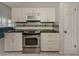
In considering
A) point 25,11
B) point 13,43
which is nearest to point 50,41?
point 13,43

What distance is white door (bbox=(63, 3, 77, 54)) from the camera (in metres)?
4.15

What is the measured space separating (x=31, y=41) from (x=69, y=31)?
1.35 meters

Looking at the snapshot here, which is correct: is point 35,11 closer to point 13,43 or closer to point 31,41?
point 31,41

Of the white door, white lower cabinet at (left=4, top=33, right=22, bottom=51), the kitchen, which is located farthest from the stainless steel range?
the white door

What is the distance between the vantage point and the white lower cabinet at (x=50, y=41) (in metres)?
4.65

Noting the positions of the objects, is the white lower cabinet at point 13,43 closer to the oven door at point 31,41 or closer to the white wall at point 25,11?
the oven door at point 31,41

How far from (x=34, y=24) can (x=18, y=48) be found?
1256 mm

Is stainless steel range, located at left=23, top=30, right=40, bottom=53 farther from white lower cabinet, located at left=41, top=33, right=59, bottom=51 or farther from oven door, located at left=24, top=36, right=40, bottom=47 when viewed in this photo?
white lower cabinet, located at left=41, top=33, right=59, bottom=51

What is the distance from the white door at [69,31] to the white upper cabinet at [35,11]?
46.9 inches

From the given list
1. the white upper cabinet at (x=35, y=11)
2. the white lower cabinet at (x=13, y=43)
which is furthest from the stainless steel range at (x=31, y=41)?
the white upper cabinet at (x=35, y=11)

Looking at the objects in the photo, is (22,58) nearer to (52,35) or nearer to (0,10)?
(52,35)

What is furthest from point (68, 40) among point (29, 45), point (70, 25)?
point (29, 45)

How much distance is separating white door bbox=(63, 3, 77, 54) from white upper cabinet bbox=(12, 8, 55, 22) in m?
1.19

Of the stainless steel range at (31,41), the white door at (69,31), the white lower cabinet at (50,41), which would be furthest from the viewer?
the stainless steel range at (31,41)
